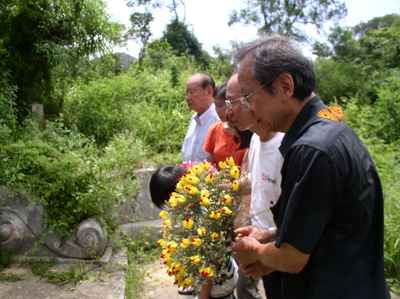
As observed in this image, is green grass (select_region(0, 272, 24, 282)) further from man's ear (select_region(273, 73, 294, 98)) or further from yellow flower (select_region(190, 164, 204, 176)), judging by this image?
man's ear (select_region(273, 73, 294, 98))

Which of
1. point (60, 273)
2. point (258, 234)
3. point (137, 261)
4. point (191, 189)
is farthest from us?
point (137, 261)

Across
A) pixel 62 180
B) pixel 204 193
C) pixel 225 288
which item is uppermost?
pixel 204 193

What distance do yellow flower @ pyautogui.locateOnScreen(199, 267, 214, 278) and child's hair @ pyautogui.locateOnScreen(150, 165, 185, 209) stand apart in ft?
3.11

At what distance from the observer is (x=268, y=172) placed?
206 cm

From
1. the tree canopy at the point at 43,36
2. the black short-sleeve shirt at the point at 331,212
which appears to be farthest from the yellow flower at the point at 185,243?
the tree canopy at the point at 43,36

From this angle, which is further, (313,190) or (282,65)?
(282,65)

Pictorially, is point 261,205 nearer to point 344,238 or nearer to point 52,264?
point 344,238

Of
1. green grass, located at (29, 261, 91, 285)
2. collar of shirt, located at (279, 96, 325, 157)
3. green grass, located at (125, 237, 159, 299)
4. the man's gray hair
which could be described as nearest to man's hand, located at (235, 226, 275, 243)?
collar of shirt, located at (279, 96, 325, 157)

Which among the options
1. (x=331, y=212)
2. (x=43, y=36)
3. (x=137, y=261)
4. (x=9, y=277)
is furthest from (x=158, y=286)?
(x=43, y=36)

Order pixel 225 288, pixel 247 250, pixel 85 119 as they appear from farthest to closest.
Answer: pixel 85 119
pixel 225 288
pixel 247 250

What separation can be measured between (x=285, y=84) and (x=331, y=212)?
0.41 metres

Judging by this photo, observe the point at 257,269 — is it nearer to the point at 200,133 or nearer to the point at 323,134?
the point at 323,134

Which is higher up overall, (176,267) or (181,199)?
(181,199)

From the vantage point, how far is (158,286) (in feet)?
14.2
